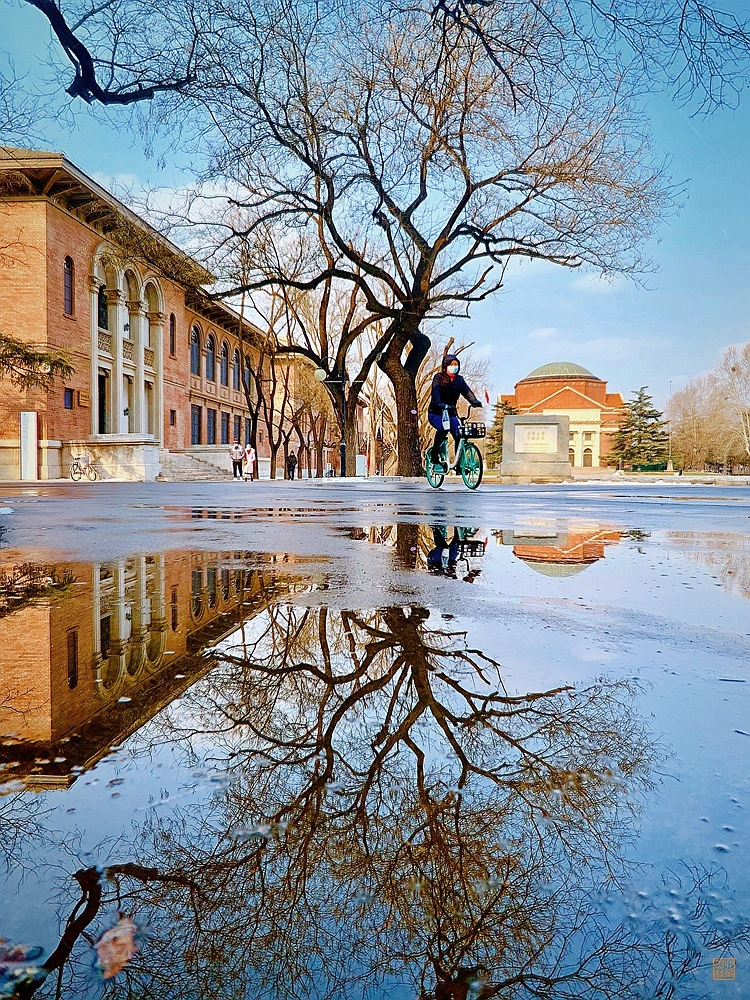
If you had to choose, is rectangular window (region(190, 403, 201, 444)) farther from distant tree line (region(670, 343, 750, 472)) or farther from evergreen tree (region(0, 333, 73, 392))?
distant tree line (region(670, 343, 750, 472))

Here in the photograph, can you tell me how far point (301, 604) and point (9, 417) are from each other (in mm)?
31824

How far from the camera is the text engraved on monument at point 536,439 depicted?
27.0m

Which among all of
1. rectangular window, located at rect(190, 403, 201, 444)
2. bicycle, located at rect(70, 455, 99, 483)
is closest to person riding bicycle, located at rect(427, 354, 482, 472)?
bicycle, located at rect(70, 455, 99, 483)

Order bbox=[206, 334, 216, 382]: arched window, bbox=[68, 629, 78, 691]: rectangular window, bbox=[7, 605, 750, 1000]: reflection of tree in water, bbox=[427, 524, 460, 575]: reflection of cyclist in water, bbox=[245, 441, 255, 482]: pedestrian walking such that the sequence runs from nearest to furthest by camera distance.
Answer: bbox=[7, 605, 750, 1000]: reflection of tree in water
bbox=[68, 629, 78, 691]: rectangular window
bbox=[427, 524, 460, 575]: reflection of cyclist in water
bbox=[245, 441, 255, 482]: pedestrian walking
bbox=[206, 334, 216, 382]: arched window

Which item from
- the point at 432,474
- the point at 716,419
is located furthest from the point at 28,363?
the point at 716,419

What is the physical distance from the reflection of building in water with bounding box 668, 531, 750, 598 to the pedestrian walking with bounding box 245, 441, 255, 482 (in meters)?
33.1

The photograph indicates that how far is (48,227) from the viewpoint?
100 ft

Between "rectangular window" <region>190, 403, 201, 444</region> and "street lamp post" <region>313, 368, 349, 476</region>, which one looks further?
"rectangular window" <region>190, 403, 201, 444</region>

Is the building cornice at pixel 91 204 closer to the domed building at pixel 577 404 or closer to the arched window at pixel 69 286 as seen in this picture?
the arched window at pixel 69 286

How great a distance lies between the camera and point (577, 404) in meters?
103

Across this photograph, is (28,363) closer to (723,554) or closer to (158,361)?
(158,361)

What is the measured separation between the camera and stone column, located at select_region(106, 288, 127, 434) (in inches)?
1470

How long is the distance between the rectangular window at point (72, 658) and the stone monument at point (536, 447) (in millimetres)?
25508

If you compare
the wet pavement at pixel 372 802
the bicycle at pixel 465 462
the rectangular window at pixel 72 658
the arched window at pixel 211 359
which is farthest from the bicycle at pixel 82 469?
the rectangular window at pixel 72 658
